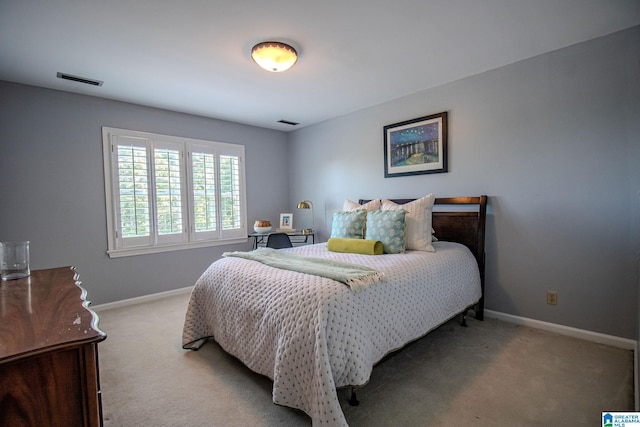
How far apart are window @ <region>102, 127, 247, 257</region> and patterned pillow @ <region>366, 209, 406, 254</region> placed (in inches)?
95.2

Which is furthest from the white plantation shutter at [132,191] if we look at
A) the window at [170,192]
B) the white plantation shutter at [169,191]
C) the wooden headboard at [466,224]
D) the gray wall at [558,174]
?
the wooden headboard at [466,224]

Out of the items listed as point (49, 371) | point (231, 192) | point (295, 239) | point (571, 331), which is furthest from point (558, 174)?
point (231, 192)

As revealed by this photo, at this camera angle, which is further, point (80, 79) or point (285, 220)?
point (285, 220)

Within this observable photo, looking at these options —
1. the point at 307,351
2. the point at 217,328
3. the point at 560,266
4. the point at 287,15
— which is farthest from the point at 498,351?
the point at 287,15

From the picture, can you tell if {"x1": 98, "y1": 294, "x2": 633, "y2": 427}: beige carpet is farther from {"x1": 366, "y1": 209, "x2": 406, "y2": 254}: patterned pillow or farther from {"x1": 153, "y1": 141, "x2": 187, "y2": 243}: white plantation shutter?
{"x1": 153, "y1": 141, "x2": 187, "y2": 243}: white plantation shutter

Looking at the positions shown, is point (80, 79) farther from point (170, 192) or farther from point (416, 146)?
point (416, 146)

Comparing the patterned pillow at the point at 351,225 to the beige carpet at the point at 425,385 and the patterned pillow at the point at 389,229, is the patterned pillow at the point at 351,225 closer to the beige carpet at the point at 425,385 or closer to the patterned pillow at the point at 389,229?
the patterned pillow at the point at 389,229

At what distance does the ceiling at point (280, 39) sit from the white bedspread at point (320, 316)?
170cm

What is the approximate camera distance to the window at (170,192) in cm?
350

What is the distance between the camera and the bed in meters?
1.50

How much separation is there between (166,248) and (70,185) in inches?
47.7

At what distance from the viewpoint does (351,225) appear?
3.04m

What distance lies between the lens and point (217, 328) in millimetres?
2297

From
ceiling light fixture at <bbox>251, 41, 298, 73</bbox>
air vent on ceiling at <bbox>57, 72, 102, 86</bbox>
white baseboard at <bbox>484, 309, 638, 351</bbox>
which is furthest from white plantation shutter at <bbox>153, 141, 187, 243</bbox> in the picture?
white baseboard at <bbox>484, 309, 638, 351</bbox>
